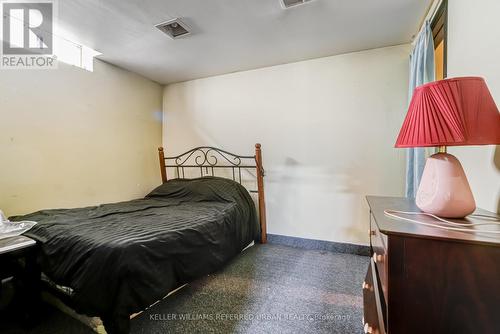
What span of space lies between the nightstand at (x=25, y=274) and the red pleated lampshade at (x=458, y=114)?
7.12 feet

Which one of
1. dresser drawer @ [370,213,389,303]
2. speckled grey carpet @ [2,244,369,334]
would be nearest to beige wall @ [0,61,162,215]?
speckled grey carpet @ [2,244,369,334]

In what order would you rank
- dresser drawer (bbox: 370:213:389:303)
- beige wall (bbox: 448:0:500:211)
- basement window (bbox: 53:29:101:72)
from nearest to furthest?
dresser drawer (bbox: 370:213:389:303), beige wall (bbox: 448:0:500:211), basement window (bbox: 53:29:101:72)

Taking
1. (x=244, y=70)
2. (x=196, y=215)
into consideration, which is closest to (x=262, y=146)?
(x=244, y=70)

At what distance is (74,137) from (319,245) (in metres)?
2.91

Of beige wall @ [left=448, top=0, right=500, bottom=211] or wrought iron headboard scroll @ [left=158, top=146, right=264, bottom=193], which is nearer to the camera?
beige wall @ [left=448, top=0, right=500, bottom=211]

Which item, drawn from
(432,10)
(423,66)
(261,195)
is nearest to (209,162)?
(261,195)

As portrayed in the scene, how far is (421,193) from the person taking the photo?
990 mm

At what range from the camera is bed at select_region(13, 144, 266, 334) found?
46.1 inches

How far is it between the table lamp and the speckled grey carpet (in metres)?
0.98

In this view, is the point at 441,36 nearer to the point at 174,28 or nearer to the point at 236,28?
the point at 236,28

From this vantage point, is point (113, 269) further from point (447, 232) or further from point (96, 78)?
point (96, 78)

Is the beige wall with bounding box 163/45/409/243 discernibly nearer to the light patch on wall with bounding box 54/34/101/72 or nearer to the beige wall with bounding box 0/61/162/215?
the beige wall with bounding box 0/61/162/215

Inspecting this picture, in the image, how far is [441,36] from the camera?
166cm

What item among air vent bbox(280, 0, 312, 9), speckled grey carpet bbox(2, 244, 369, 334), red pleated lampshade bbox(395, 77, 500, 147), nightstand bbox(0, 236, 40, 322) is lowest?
speckled grey carpet bbox(2, 244, 369, 334)
